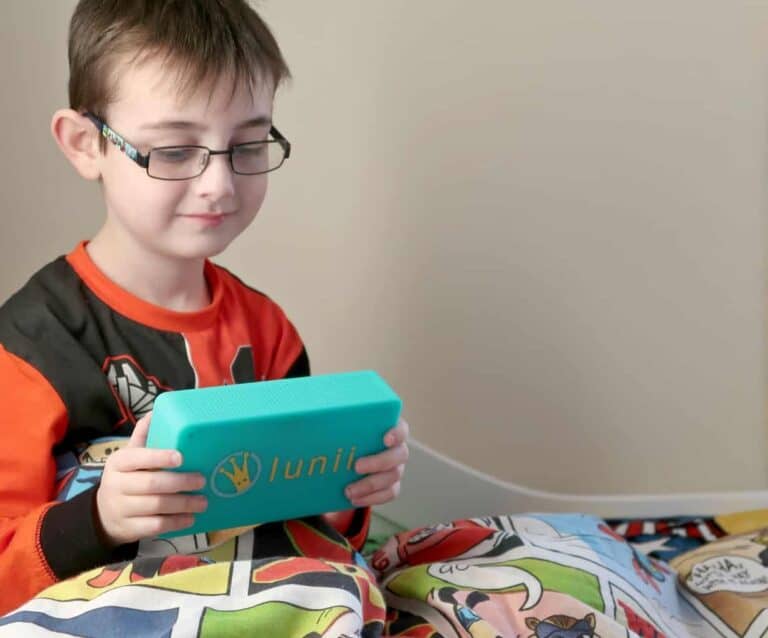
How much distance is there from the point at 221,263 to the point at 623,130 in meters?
0.52

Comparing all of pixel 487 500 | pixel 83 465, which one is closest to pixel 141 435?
pixel 83 465

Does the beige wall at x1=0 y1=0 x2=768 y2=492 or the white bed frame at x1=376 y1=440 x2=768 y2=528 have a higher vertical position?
the beige wall at x1=0 y1=0 x2=768 y2=492

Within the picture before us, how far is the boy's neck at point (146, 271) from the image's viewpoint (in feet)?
2.86

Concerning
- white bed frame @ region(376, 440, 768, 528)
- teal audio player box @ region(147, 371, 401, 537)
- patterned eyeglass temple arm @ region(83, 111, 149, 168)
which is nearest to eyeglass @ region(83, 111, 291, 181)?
patterned eyeglass temple arm @ region(83, 111, 149, 168)

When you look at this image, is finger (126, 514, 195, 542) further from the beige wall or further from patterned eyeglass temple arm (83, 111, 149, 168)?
the beige wall

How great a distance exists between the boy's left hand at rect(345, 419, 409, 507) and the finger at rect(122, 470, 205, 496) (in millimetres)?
124

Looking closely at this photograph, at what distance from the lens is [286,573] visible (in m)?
0.65

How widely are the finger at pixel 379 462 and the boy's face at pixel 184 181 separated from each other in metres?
0.24

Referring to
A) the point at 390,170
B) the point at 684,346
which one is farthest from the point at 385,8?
the point at 684,346

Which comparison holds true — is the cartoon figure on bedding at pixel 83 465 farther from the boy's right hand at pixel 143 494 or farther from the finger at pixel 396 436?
the finger at pixel 396 436

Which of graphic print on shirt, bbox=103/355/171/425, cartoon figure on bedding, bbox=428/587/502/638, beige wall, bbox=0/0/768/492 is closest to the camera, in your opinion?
cartoon figure on bedding, bbox=428/587/502/638

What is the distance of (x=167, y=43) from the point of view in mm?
806

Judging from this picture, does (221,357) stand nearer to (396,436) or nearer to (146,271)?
(146,271)

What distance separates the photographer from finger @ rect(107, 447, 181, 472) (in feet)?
2.10
